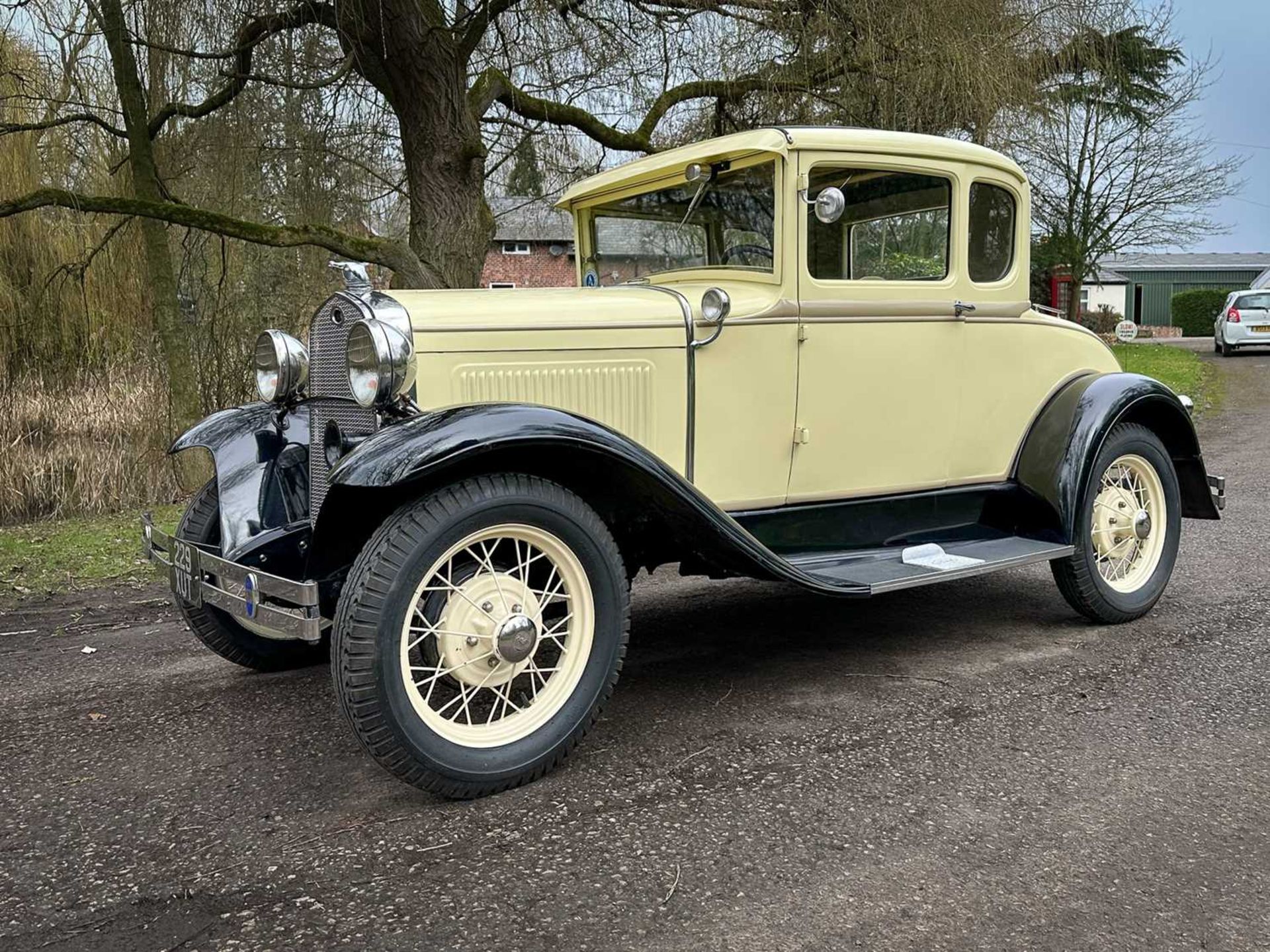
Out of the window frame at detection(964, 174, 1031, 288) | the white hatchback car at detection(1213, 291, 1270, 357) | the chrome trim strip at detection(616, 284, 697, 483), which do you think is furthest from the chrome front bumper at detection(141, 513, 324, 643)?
the white hatchback car at detection(1213, 291, 1270, 357)

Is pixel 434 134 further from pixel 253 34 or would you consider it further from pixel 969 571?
pixel 969 571

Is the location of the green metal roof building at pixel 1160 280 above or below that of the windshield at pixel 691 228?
above

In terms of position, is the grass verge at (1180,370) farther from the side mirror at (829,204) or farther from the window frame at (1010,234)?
the side mirror at (829,204)

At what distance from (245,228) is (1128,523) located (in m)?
5.89

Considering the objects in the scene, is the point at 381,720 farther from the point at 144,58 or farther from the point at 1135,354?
the point at 1135,354

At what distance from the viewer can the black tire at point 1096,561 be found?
4340mm

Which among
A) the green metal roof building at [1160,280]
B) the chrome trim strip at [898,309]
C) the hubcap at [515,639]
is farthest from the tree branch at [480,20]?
the green metal roof building at [1160,280]

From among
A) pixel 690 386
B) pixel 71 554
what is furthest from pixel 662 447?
pixel 71 554

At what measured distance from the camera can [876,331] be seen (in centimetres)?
403

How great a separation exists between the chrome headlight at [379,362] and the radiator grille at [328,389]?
277 millimetres

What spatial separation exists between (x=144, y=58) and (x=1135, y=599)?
706 centimetres

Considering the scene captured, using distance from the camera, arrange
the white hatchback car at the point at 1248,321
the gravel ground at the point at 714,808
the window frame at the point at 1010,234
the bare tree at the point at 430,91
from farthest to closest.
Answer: the white hatchback car at the point at 1248,321, the bare tree at the point at 430,91, the window frame at the point at 1010,234, the gravel ground at the point at 714,808

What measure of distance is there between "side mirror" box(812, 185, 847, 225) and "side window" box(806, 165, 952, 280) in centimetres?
25

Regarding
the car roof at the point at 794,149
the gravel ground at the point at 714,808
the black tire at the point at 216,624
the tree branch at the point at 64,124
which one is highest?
the tree branch at the point at 64,124
